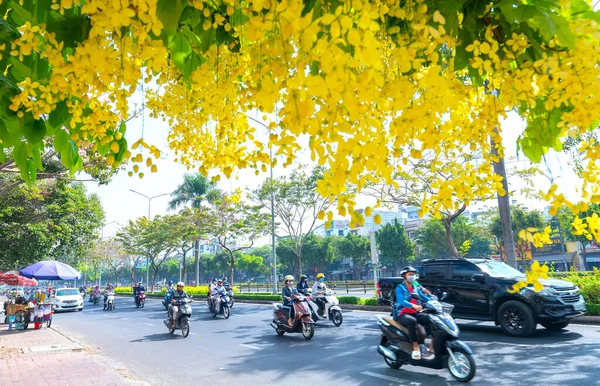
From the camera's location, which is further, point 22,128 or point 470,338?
point 470,338

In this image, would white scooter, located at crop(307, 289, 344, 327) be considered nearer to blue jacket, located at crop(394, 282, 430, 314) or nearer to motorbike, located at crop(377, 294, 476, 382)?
motorbike, located at crop(377, 294, 476, 382)

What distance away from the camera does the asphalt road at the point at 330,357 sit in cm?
633

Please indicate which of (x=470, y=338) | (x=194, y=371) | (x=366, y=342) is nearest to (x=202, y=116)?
(x=194, y=371)

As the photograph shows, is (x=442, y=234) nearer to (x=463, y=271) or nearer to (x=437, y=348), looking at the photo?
(x=463, y=271)

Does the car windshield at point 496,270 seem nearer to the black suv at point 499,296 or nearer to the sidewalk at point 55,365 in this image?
the black suv at point 499,296

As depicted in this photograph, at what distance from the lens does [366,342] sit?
9500 mm

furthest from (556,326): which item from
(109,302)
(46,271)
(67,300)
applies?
(67,300)

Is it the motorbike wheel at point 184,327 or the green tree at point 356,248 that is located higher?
the green tree at point 356,248

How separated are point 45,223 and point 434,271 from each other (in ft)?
57.6

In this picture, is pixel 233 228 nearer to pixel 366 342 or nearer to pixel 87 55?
pixel 366 342

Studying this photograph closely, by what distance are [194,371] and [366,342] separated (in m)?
3.94

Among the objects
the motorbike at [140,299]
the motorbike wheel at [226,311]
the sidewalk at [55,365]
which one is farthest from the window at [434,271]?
the motorbike at [140,299]

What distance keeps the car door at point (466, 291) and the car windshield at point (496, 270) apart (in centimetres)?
20

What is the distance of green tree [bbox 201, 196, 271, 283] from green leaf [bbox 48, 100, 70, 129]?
88.0ft
